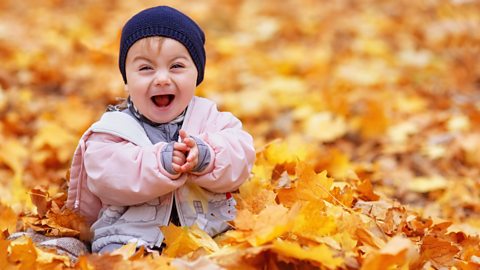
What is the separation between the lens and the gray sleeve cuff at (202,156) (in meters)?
2.52

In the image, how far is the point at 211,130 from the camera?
2.75 meters

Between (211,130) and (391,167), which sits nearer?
(211,130)

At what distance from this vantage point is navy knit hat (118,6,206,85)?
101 inches

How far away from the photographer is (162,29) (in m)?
2.56

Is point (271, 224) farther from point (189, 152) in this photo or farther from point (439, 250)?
point (439, 250)

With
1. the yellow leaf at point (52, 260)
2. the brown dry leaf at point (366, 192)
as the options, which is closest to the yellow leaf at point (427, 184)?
the brown dry leaf at point (366, 192)

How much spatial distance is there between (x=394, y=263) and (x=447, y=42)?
6.19 m

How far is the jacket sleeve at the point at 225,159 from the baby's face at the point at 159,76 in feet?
0.54

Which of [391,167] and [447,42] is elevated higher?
[447,42]

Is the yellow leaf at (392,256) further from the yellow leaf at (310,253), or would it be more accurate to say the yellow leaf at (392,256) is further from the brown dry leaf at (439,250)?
the brown dry leaf at (439,250)


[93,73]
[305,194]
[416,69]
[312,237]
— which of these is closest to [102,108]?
[93,73]

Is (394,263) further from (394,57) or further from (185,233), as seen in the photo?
(394,57)

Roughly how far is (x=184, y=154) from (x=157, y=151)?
0.31 ft

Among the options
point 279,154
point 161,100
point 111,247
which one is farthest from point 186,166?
point 279,154
